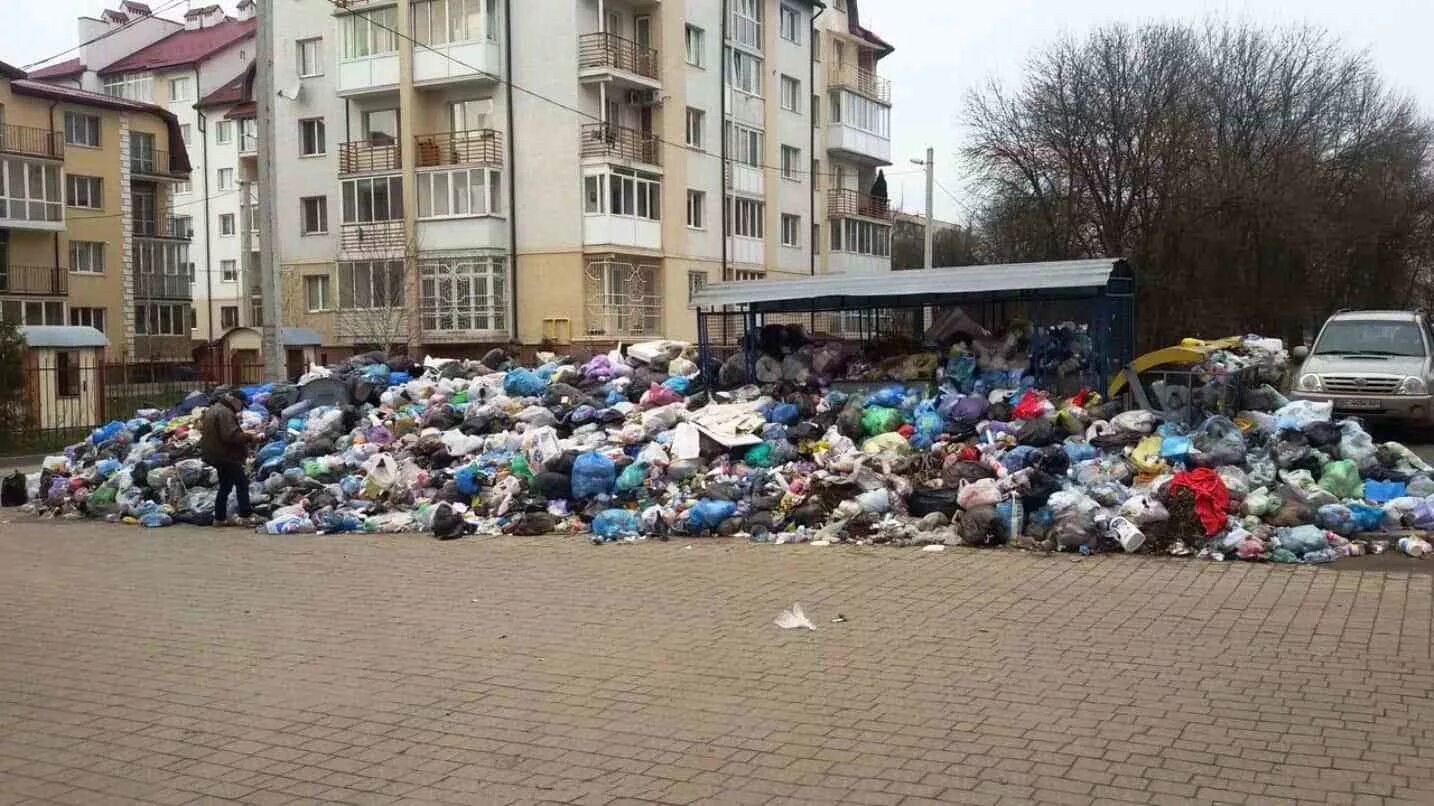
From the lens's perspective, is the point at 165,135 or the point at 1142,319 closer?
the point at 1142,319

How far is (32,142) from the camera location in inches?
1666

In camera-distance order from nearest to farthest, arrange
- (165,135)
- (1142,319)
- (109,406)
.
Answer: (109,406) < (1142,319) < (165,135)

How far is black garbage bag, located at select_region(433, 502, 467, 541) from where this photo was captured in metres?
11.3

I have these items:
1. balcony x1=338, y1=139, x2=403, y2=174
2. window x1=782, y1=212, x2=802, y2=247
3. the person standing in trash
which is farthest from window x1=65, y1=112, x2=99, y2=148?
the person standing in trash

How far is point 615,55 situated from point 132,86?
37864 mm

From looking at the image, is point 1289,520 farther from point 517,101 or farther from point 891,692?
point 517,101

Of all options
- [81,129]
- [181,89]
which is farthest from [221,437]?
[181,89]

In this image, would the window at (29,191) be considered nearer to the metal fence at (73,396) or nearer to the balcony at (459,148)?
the balcony at (459,148)

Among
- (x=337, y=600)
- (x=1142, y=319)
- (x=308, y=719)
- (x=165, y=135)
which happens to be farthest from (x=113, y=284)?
(x=308, y=719)

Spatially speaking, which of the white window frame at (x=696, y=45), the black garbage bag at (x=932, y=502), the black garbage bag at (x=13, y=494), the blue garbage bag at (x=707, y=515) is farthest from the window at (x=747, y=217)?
the black garbage bag at (x=932, y=502)

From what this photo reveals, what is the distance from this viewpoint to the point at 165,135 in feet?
166

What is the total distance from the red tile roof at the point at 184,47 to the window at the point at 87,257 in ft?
56.0

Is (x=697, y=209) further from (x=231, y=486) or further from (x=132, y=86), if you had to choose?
(x=132, y=86)

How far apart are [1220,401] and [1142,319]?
24.4 metres
